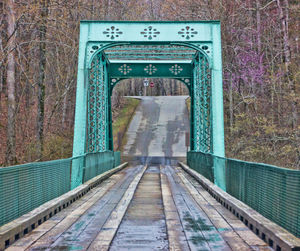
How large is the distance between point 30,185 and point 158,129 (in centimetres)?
3731

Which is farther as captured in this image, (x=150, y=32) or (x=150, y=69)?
(x=150, y=69)

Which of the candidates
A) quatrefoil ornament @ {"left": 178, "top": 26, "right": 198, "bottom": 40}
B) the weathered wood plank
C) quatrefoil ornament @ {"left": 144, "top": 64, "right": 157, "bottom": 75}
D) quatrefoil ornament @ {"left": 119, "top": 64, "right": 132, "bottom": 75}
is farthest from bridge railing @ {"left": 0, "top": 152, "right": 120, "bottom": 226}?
quatrefoil ornament @ {"left": 119, "top": 64, "right": 132, "bottom": 75}

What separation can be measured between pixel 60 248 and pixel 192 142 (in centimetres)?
2017

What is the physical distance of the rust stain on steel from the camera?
6090 millimetres

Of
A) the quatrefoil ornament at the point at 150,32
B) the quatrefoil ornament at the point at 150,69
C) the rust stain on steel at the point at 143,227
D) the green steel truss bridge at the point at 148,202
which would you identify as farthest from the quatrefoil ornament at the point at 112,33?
the quatrefoil ornament at the point at 150,69

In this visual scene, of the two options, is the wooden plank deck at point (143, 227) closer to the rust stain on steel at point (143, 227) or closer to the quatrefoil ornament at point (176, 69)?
the rust stain on steel at point (143, 227)

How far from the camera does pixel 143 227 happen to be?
7.43m

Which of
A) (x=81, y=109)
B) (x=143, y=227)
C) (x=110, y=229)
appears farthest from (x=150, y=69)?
(x=110, y=229)

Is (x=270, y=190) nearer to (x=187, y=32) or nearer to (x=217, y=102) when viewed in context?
(x=217, y=102)

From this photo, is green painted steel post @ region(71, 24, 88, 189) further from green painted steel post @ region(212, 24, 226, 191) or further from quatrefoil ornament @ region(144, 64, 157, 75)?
quatrefoil ornament @ region(144, 64, 157, 75)

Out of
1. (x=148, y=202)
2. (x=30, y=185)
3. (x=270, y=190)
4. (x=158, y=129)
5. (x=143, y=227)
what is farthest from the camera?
(x=158, y=129)

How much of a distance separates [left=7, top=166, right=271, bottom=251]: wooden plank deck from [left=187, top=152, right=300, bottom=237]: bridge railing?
47 centimetres

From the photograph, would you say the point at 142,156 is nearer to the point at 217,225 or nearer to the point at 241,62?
the point at 241,62

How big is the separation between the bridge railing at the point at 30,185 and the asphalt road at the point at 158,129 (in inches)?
996
